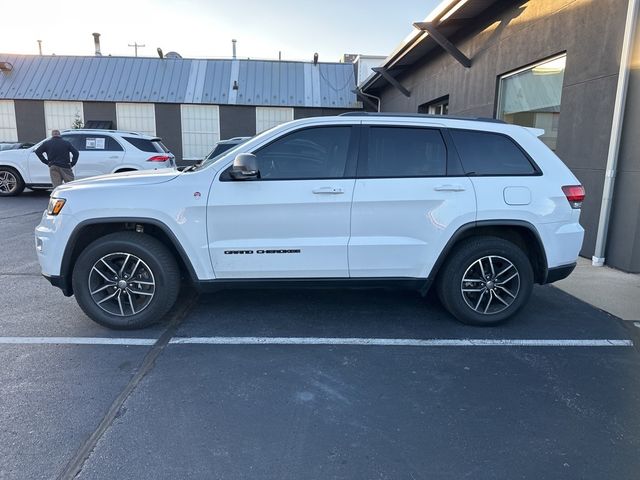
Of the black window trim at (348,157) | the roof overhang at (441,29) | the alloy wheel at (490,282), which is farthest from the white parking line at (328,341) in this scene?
the roof overhang at (441,29)

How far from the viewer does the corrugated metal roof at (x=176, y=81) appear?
20.9 m

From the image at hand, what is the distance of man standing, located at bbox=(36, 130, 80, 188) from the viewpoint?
1143 cm

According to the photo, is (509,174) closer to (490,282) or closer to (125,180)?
(490,282)

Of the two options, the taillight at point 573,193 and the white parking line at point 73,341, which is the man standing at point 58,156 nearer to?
the white parking line at point 73,341

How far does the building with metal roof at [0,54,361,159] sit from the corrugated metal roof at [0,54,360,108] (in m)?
0.04

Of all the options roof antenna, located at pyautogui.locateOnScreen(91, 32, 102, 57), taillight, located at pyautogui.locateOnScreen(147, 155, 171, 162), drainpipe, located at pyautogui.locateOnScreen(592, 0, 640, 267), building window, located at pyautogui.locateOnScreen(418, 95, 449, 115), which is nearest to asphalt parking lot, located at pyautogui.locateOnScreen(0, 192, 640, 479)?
drainpipe, located at pyautogui.locateOnScreen(592, 0, 640, 267)

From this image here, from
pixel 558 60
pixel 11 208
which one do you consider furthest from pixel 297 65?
pixel 558 60

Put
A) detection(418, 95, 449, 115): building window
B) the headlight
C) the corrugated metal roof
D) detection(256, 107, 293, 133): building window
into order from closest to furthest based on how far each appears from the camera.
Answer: the headlight
detection(418, 95, 449, 115): building window
the corrugated metal roof
detection(256, 107, 293, 133): building window

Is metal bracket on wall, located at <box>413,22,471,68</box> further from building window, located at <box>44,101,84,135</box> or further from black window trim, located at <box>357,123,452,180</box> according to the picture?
building window, located at <box>44,101,84,135</box>

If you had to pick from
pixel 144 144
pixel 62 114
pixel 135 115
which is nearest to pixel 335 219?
pixel 144 144

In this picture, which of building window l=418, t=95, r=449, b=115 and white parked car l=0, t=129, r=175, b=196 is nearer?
building window l=418, t=95, r=449, b=115

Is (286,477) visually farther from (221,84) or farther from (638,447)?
(221,84)

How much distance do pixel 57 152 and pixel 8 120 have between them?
12879 millimetres

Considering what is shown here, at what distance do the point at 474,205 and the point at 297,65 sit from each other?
20.4 meters
